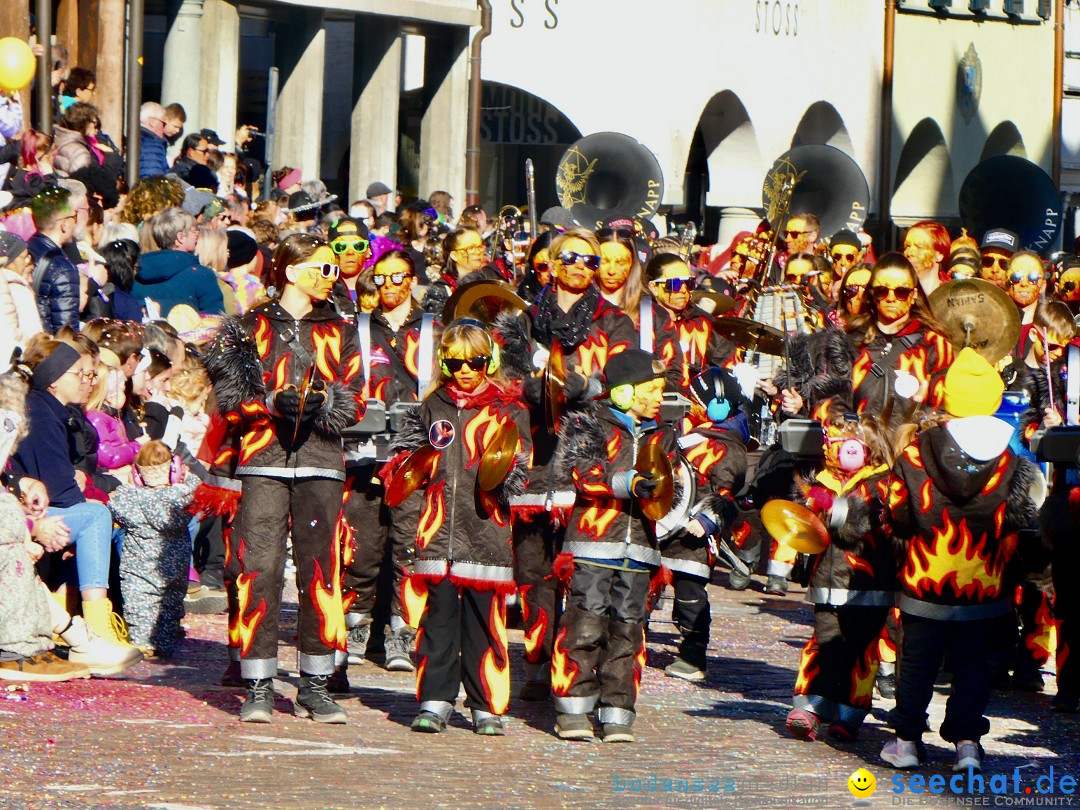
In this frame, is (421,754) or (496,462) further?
(496,462)

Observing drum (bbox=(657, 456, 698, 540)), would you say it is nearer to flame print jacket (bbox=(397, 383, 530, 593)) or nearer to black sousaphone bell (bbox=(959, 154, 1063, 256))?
flame print jacket (bbox=(397, 383, 530, 593))

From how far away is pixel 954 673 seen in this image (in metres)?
7.51

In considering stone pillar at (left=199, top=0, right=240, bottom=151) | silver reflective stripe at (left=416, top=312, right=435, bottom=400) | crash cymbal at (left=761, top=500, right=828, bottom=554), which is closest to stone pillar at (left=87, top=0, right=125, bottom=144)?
stone pillar at (left=199, top=0, right=240, bottom=151)

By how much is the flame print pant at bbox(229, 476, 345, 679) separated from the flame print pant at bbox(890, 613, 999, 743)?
2181mm

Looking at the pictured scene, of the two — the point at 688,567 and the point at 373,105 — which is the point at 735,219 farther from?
the point at 688,567

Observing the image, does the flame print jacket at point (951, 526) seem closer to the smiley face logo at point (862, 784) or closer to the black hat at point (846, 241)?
the smiley face logo at point (862, 784)

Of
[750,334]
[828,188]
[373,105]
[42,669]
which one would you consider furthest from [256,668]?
[373,105]

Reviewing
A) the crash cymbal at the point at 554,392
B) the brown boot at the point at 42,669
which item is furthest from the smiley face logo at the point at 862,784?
the brown boot at the point at 42,669

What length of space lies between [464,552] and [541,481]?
81 cm

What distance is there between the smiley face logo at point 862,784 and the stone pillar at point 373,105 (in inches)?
612

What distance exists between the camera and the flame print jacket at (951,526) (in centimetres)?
741

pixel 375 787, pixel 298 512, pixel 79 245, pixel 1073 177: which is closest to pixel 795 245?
pixel 79 245

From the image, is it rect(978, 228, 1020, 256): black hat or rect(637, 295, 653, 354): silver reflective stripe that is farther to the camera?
rect(978, 228, 1020, 256): black hat

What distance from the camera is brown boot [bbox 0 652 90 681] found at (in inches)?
337
